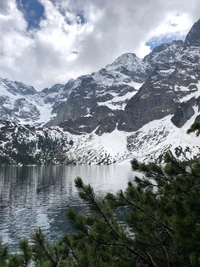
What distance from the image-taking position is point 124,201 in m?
7.46

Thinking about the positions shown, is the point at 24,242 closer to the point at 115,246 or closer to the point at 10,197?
the point at 115,246

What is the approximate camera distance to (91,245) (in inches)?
264

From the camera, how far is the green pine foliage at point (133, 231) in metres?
5.76

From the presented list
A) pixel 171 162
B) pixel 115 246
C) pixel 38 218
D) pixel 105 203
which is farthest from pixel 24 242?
pixel 38 218

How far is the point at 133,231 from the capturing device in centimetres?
723

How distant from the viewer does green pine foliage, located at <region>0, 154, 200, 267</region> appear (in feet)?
18.9

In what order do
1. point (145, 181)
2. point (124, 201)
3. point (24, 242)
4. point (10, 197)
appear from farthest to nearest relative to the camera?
point (10, 197)
point (145, 181)
point (124, 201)
point (24, 242)

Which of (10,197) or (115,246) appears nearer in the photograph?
(115,246)

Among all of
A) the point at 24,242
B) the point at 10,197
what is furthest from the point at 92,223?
the point at 10,197

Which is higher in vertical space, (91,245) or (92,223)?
(92,223)

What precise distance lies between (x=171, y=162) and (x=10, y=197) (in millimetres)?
77563

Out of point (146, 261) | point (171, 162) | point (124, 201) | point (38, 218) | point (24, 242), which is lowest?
point (38, 218)

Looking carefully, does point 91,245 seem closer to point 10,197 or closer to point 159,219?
point 159,219

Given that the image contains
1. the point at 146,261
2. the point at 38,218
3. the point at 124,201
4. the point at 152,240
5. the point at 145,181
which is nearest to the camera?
the point at 146,261
